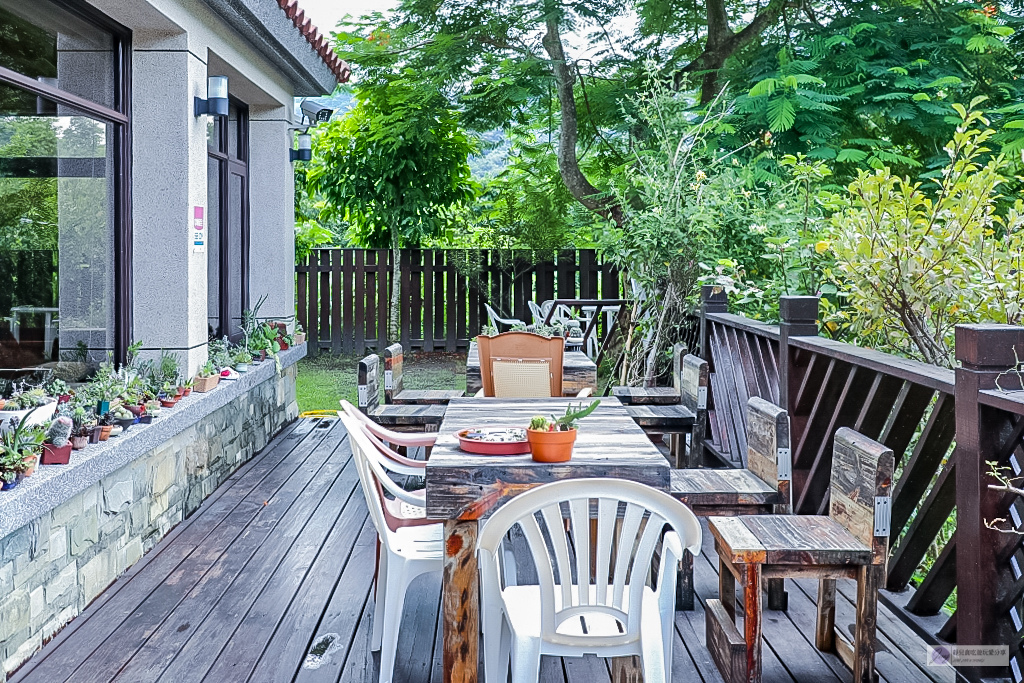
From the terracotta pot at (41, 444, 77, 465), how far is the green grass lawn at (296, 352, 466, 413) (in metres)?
5.48

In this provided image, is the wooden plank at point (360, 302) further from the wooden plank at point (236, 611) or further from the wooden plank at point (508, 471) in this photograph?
the wooden plank at point (508, 471)

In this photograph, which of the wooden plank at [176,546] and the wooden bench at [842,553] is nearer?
the wooden bench at [842,553]

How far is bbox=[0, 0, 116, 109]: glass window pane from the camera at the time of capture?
3.65 metres

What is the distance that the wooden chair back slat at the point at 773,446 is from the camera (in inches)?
123

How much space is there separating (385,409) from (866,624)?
290 centimetres

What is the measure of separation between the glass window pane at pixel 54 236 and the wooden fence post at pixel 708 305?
3618 mm

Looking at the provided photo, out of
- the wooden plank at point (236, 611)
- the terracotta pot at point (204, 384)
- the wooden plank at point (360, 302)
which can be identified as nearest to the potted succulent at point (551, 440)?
the wooden plank at point (236, 611)

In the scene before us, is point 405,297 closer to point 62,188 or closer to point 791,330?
point 62,188

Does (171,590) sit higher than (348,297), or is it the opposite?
(348,297)

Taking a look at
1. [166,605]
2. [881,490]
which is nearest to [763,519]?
[881,490]

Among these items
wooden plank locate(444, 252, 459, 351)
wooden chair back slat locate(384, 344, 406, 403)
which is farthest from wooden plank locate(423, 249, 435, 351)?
wooden chair back slat locate(384, 344, 406, 403)

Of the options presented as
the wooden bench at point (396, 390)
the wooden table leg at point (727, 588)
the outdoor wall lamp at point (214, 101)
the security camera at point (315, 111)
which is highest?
the security camera at point (315, 111)

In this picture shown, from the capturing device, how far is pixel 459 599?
8.39 ft

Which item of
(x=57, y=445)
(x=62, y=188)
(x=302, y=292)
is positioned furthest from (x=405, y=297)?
(x=57, y=445)
